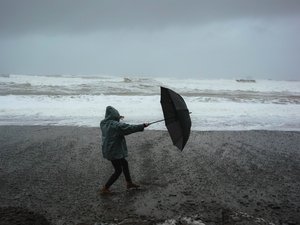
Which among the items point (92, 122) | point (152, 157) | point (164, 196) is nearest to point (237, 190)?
point (164, 196)

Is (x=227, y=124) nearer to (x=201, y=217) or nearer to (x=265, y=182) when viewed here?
(x=265, y=182)

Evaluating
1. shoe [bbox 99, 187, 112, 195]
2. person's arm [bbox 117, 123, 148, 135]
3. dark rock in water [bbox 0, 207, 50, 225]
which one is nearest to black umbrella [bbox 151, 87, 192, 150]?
person's arm [bbox 117, 123, 148, 135]

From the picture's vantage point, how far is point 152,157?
8.80 meters

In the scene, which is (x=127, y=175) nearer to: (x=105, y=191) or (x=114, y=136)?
(x=105, y=191)

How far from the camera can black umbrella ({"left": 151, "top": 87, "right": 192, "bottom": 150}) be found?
5.85 metres

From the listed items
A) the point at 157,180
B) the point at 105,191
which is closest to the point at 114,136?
the point at 105,191

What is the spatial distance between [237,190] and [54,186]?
365cm

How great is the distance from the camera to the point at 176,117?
234 inches

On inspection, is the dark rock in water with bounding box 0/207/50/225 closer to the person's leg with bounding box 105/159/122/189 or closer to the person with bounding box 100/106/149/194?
the person's leg with bounding box 105/159/122/189

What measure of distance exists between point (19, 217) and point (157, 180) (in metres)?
2.88

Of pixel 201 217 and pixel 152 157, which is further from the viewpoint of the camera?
pixel 152 157

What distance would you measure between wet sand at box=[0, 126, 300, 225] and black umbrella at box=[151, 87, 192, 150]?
114 cm

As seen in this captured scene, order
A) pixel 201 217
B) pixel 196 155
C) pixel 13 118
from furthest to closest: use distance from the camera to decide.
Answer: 1. pixel 13 118
2. pixel 196 155
3. pixel 201 217

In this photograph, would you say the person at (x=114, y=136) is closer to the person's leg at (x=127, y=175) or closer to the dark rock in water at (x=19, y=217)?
the person's leg at (x=127, y=175)
